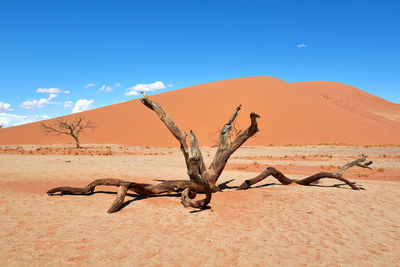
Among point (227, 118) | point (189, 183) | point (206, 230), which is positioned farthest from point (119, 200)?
point (227, 118)

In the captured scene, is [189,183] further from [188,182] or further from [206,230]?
[206,230]

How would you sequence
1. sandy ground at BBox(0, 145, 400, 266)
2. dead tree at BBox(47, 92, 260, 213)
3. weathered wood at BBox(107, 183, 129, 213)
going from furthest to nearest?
dead tree at BBox(47, 92, 260, 213) → weathered wood at BBox(107, 183, 129, 213) → sandy ground at BBox(0, 145, 400, 266)

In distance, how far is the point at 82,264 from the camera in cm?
329

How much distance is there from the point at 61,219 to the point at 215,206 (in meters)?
3.26

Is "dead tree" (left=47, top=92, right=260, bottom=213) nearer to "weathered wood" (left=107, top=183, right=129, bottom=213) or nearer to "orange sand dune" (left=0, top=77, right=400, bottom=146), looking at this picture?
"weathered wood" (left=107, top=183, right=129, bottom=213)

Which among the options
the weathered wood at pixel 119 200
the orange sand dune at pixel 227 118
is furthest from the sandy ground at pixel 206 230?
the orange sand dune at pixel 227 118

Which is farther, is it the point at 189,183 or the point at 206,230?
the point at 189,183

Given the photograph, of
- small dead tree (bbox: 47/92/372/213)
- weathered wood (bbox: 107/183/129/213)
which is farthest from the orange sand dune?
weathered wood (bbox: 107/183/129/213)

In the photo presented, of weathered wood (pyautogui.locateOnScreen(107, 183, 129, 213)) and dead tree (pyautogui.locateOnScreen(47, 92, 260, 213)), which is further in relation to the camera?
dead tree (pyautogui.locateOnScreen(47, 92, 260, 213))

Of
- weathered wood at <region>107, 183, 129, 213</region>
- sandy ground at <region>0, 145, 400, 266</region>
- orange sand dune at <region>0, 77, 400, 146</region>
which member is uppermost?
orange sand dune at <region>0, 77, 400, 146</region>

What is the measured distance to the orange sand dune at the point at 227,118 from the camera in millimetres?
34938

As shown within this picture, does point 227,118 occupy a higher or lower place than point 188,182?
A: higher

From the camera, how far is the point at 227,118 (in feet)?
132

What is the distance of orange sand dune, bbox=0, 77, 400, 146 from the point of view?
3494cm
